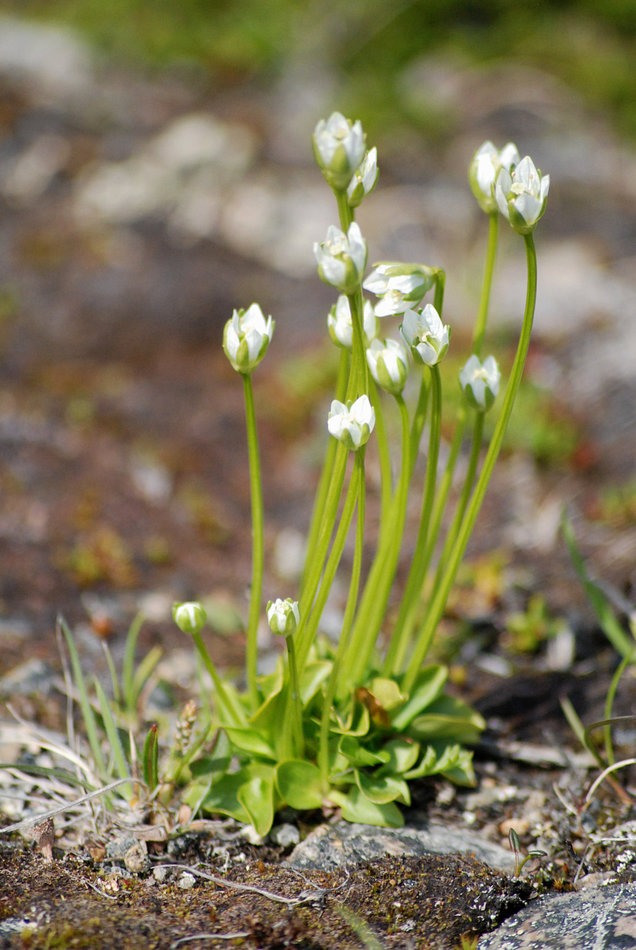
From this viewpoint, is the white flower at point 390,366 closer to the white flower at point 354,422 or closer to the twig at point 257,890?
the white flower at point 354,422

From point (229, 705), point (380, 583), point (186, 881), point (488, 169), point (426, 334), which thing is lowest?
point (186, 881)

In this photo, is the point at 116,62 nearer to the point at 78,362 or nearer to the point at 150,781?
the point at 78,362

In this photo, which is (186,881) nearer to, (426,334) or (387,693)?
(387,693)

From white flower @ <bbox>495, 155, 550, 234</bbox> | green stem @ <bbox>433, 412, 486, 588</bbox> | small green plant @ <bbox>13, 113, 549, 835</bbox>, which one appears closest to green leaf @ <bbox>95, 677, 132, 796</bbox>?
small green plant @ <bbox>13, 113, 549, 835</bbox>

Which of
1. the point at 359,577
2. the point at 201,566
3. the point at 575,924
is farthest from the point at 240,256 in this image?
the point at 575,924

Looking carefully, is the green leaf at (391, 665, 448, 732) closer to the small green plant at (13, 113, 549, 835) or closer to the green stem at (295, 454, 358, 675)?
the small green plant at (13, 113, 549, 835)
